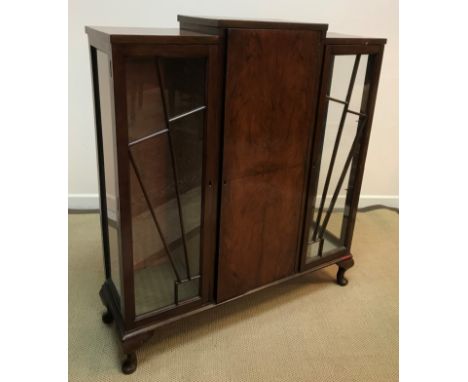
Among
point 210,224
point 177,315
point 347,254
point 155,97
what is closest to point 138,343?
point 177,315

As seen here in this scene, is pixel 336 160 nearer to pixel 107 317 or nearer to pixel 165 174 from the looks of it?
pixel 165 174

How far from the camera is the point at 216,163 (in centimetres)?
124

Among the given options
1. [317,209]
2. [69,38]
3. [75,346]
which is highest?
[69,38]

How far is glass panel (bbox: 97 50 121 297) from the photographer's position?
3.58 ft

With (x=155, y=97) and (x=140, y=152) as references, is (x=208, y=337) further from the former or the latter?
(x=155, y=97)

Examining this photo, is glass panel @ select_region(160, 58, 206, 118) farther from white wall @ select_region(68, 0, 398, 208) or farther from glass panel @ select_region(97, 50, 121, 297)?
white wall @ select_region(68, 0, 398, 208)

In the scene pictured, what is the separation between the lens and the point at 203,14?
1868 mm

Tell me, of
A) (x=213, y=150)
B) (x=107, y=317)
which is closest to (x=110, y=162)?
(x=213, y=150)

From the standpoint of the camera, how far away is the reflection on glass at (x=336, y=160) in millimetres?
1436

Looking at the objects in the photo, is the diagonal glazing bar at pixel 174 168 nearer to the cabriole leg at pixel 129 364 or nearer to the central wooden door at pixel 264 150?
the central wooden door at pixel 264 150

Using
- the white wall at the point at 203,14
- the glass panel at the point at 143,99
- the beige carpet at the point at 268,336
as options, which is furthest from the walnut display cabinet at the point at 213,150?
the white wall at the point at 203,14

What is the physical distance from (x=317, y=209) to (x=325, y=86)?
484mm

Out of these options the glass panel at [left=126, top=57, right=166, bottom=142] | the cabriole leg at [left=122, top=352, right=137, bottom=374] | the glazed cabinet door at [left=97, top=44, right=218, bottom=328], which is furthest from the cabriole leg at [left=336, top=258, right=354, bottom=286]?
the glass panel at [left=126, top=57, right=166, bottom=142]

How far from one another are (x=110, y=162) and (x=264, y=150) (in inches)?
18.6
